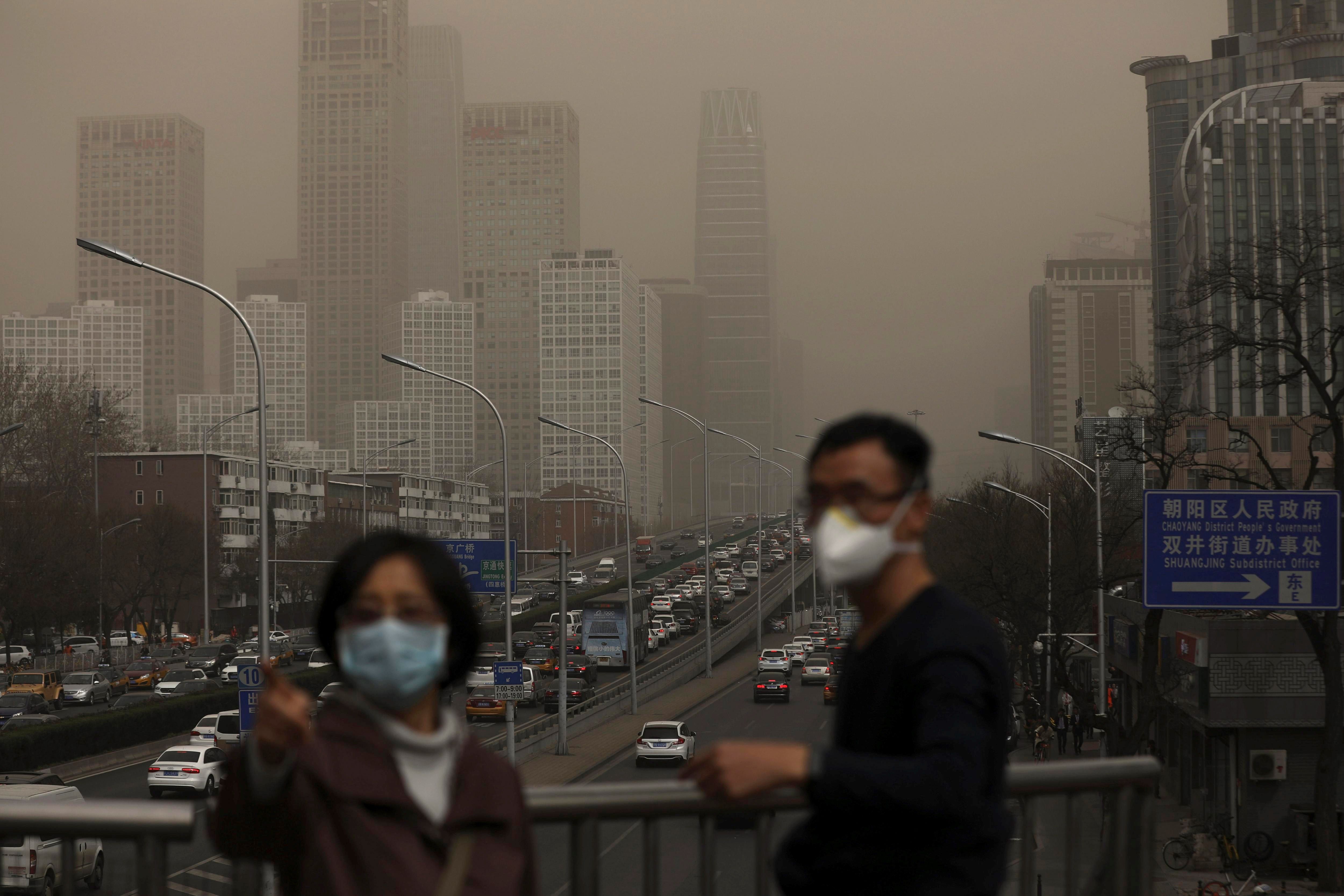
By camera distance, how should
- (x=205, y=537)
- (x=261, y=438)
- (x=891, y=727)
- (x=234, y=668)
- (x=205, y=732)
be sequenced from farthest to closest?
1. (x=205, y=537)
2. (x=234, y=668)
3. (x=205, y=732)
4. (x=261, y=438)
5. (x=891, y=727)

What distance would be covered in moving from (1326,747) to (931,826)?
911 inches

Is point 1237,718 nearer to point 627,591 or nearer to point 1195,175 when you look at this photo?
point 627,591

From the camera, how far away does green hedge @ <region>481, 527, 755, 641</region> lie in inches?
2682

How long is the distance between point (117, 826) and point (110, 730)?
3714 centimetres

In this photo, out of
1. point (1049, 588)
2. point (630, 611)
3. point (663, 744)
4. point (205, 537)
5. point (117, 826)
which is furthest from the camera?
point (205, 537)

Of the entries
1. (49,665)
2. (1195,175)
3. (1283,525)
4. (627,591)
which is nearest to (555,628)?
(627,591)

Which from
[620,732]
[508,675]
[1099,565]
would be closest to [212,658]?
[620,732]

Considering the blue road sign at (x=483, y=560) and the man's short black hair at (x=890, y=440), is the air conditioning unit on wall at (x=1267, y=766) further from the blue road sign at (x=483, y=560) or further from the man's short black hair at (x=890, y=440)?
the man's short black hair at (x=890, y=440)

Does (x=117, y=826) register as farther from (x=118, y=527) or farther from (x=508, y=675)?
(x=118, y=527)

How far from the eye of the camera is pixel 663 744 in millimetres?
36312

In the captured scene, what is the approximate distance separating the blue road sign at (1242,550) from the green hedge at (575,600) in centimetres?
3070

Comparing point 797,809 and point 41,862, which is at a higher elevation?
point 797,809

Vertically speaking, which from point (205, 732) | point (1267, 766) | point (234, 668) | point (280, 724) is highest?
point (280, 724)

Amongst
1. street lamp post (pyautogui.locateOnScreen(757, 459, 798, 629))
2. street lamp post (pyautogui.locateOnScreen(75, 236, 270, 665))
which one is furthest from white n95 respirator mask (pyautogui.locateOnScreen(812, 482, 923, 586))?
street lamp post (pyautogui.locateOnScreen(757, 459, 798, 629))
